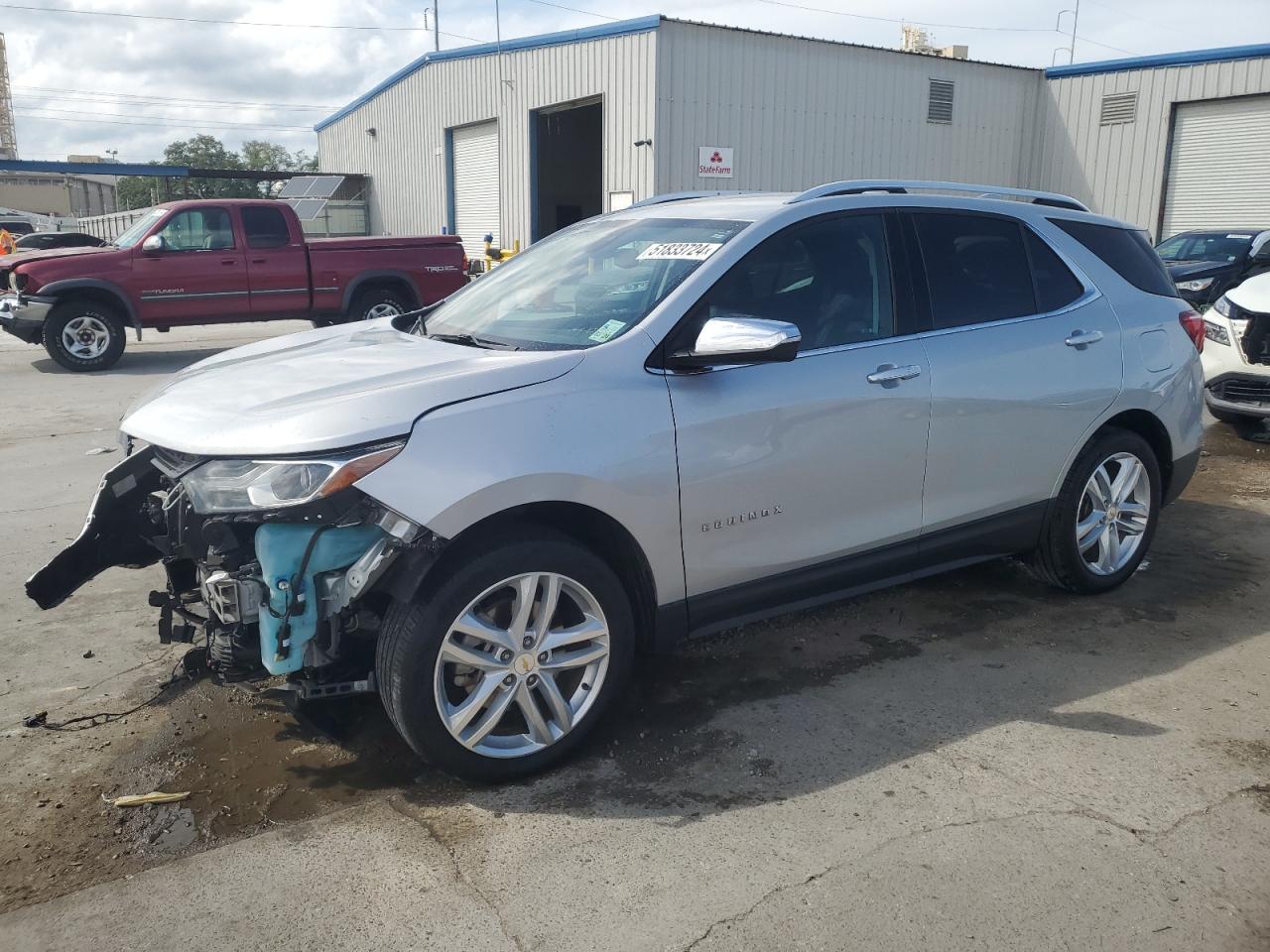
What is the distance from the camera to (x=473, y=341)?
3881 millimetres

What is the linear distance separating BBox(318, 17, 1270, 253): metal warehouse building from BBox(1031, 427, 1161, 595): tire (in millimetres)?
14764

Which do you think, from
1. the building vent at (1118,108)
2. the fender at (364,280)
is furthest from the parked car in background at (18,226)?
the building vent at (1118,108)

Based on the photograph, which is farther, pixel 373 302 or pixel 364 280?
pixel 373 302

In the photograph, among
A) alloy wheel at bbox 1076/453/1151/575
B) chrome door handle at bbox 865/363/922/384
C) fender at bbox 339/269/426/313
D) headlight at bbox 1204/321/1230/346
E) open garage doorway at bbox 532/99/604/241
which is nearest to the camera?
chrome door handle at bbox 865/363/922/384

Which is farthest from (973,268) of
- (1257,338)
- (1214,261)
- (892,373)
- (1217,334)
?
(1214,261)

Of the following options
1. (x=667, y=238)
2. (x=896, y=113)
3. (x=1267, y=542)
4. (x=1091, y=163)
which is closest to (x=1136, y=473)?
(x=1267, y=542)

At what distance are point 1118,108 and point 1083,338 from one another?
68.0 ft

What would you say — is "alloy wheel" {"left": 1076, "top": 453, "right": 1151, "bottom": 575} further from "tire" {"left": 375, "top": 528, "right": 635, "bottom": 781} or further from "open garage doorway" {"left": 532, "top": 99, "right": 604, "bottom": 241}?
"open garage doorway" {"left": 532, "top": 99, "right": 604, "bottom": 241}

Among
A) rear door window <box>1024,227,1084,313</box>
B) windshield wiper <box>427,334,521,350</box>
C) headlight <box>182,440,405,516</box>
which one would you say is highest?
rear door window <box>1024,227,1084,313</box>

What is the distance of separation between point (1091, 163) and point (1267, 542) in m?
19.4

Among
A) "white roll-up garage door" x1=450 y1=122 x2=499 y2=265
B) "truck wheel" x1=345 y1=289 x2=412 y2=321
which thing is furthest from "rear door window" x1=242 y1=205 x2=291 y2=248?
"white roll-up garage door" x1=450 y1=122 x2=499 y2=265

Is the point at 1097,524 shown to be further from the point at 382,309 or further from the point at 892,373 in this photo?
the point at 382,309

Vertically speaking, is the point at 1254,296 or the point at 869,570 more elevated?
the point at 1254,296

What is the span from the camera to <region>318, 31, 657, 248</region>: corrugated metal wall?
19484 mm
